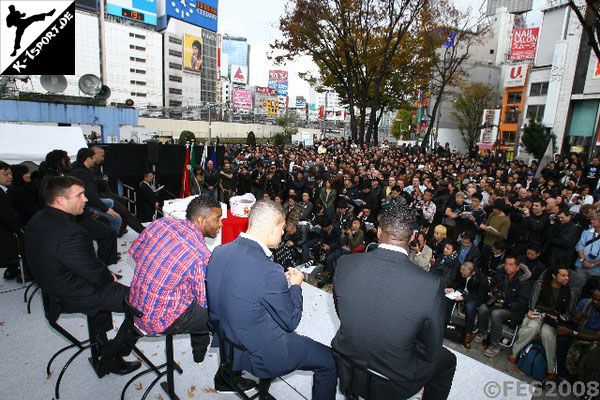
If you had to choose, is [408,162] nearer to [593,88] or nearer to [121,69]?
[593,88]

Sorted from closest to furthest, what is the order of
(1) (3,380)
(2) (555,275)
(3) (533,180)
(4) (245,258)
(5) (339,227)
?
(4) (245,258) < (1) (3,380) < (2) (555,275) < (5) (339,227) < (3) (533,180)

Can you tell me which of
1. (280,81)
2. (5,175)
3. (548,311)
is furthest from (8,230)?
(280,81)

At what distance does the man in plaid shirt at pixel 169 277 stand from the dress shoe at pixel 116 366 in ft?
2.68

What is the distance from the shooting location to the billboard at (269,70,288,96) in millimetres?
143788

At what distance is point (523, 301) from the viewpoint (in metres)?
4.22

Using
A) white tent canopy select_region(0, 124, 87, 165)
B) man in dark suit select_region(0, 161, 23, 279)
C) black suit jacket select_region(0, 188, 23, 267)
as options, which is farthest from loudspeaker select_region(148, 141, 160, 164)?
black suit jacket select_region(0, 188, 23, 267)

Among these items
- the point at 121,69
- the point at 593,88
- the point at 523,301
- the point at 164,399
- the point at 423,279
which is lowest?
the point at 164,399

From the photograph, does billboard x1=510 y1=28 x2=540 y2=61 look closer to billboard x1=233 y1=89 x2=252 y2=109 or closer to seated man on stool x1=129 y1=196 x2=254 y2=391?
seated man on stool x1=129 y1=196 x2=254 y2=391

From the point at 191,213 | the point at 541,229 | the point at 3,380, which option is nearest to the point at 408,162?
the point at 541,229

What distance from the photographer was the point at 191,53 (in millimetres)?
67750

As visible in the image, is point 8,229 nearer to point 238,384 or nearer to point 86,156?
point 86,156

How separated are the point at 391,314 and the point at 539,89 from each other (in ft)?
123

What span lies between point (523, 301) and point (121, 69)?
66.5 m

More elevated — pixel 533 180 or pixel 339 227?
pixel 533 180
